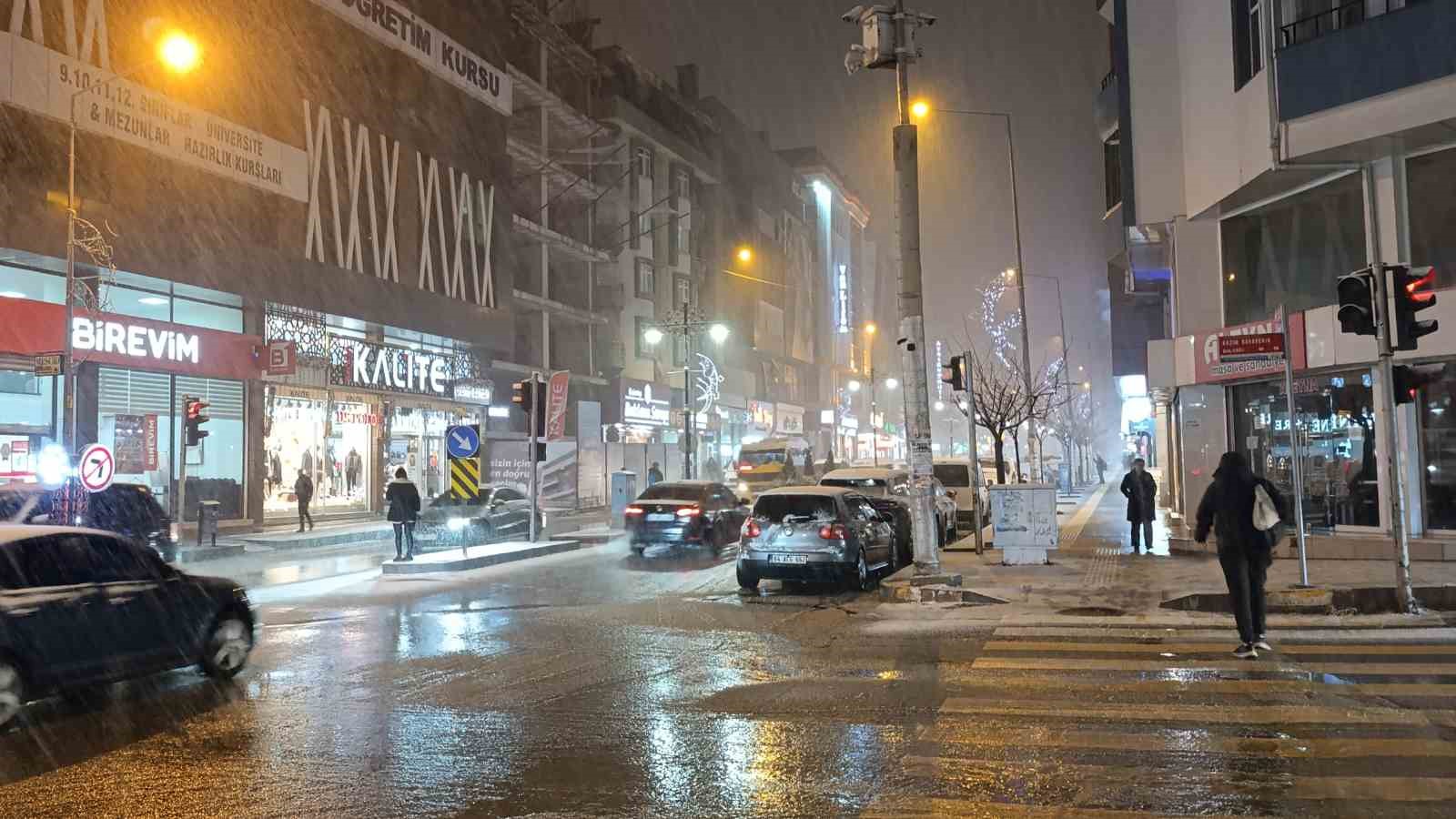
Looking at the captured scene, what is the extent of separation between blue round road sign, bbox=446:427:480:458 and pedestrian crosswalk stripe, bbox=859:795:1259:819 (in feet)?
57.1

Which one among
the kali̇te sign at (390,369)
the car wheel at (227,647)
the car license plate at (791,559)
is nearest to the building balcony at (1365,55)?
the car license plate at (791,559)

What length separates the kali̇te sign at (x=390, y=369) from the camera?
34406 mm

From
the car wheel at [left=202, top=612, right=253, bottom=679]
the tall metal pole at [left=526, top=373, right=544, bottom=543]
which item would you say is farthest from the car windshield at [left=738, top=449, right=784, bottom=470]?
the car wheel at [left=202, top=612, right=253, bottom=679]

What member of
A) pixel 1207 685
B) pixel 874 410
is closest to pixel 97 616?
pixel 1207 685

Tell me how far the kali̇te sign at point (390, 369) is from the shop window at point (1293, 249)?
2525 centimetres

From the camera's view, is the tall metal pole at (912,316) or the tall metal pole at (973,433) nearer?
the tall metal pole at (912,316)

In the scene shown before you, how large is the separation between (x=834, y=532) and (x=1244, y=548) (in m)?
6.75

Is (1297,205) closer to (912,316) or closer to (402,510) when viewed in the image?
(912,316)

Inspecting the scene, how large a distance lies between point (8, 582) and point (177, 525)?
19.5 m

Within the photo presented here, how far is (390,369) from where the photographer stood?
3678cm

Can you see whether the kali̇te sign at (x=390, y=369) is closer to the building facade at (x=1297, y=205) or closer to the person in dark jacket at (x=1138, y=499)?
the building facade at (x=1297, y=205)

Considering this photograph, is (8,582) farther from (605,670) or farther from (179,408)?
(179,408)

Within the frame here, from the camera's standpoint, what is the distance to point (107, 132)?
25656mm

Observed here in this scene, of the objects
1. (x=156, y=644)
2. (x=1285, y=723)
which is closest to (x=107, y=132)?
(x=156, y=644)
